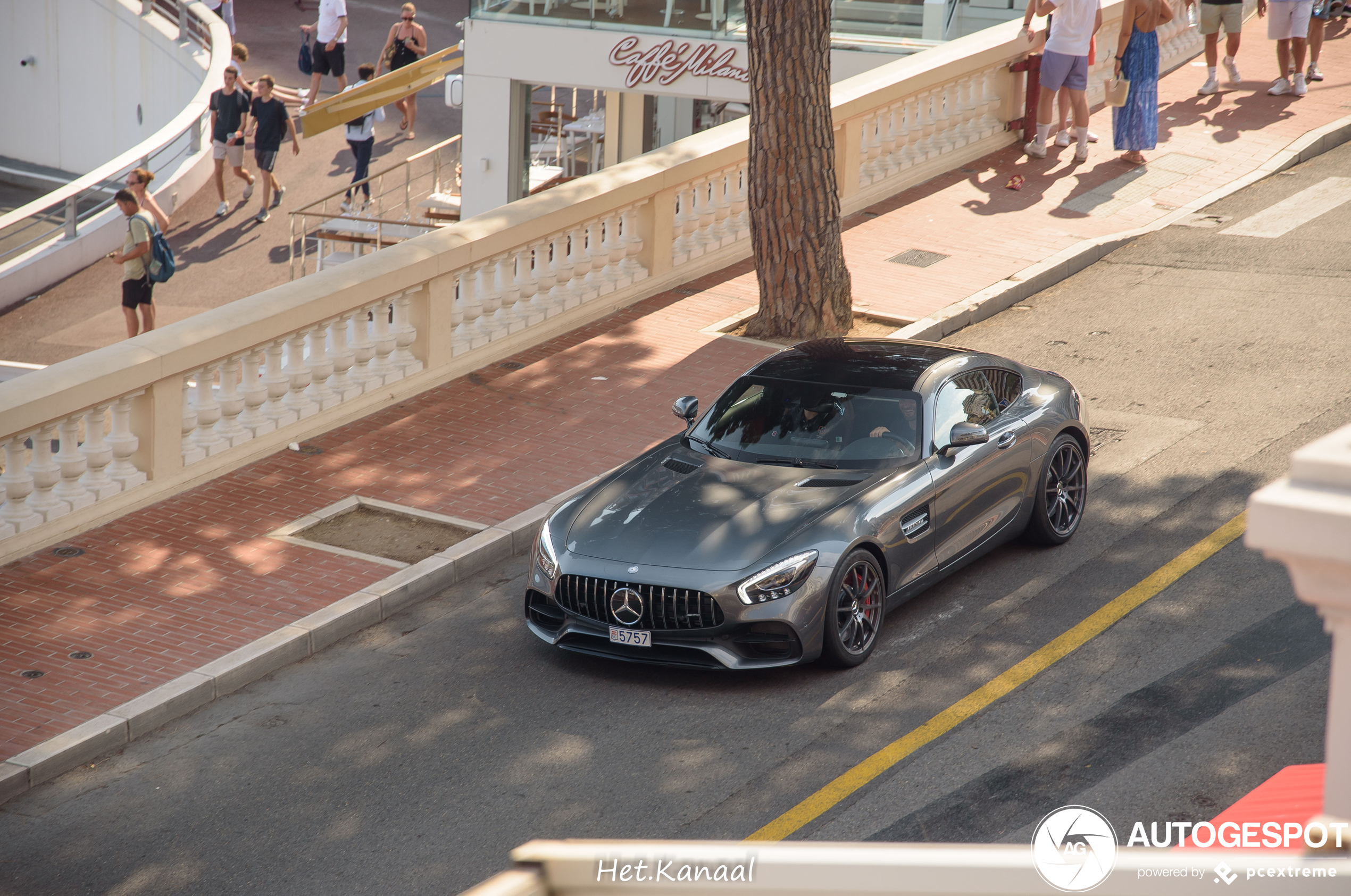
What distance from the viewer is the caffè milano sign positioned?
22.1m

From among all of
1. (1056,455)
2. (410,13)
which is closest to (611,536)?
(1056,455)

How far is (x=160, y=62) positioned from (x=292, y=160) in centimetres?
728

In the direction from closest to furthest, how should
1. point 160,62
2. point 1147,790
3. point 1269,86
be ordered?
point 1147,790, point 1269,86, point 160,62

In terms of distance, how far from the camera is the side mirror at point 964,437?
873 cm

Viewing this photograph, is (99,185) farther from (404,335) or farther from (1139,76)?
(1139,76)

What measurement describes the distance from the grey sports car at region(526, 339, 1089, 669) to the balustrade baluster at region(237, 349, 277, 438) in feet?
11.9

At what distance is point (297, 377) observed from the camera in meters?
11.8

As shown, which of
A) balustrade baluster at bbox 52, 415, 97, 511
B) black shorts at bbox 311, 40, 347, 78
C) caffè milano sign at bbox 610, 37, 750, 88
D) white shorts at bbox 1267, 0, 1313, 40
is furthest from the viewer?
black shorts at bbox 311, 40, 347, 78

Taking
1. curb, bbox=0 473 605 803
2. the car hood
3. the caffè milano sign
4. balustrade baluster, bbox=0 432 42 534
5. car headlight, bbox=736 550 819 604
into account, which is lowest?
curb, bbox=0 473 605 803

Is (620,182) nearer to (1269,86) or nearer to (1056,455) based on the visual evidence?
(1056,455)

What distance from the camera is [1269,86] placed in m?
21.6

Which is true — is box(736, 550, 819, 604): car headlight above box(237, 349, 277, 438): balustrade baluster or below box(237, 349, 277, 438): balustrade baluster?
above

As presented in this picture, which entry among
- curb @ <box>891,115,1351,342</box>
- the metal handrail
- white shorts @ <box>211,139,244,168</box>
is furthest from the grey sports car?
the metal handrail

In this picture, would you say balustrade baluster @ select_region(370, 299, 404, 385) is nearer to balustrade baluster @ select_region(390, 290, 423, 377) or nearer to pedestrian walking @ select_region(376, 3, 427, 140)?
balustrade baluster @ select_region(390, 290, 423, 377)
